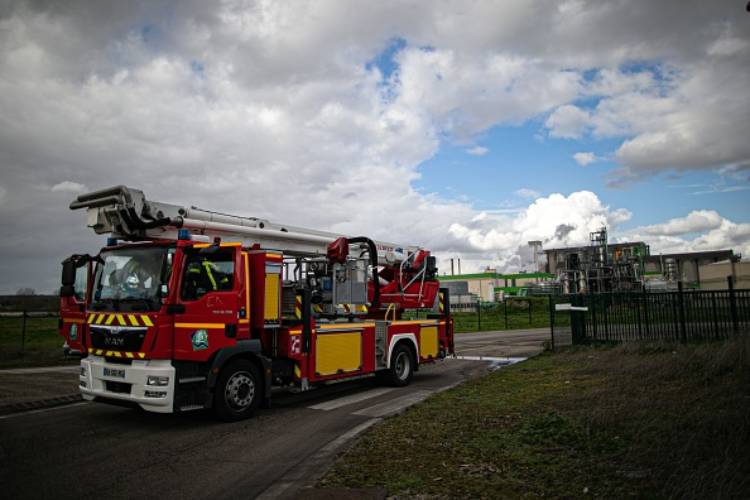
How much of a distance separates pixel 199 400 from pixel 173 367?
0.64 m

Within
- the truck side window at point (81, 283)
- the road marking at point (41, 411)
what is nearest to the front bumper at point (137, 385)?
the road marking at point (41, 411)


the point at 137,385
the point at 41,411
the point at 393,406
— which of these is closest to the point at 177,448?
the point at 137,385

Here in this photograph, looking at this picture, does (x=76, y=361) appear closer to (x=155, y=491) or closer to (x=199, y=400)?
(x=199, y=400)

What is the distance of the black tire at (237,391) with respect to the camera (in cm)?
797

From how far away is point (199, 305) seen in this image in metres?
7.84

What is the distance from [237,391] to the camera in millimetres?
8180

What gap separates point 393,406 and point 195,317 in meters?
3.76

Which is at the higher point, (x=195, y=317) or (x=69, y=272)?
(x=69, y=272)

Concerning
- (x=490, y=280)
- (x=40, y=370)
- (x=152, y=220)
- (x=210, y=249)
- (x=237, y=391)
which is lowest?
(x=40, y=370)

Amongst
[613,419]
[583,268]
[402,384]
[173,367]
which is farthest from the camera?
[583,268]

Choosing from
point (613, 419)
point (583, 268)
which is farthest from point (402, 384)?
point (583, 268)

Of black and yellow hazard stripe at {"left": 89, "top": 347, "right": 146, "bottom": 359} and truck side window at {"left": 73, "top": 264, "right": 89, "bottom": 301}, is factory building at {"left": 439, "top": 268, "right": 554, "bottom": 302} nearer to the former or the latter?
truck side window at {"left": 73, "top": 264, "right": 89, "bottom": 301}

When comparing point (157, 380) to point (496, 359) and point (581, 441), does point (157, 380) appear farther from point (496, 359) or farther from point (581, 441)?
point (496, 359)

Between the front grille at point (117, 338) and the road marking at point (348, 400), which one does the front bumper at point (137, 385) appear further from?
the road marking at point (348, 400)
